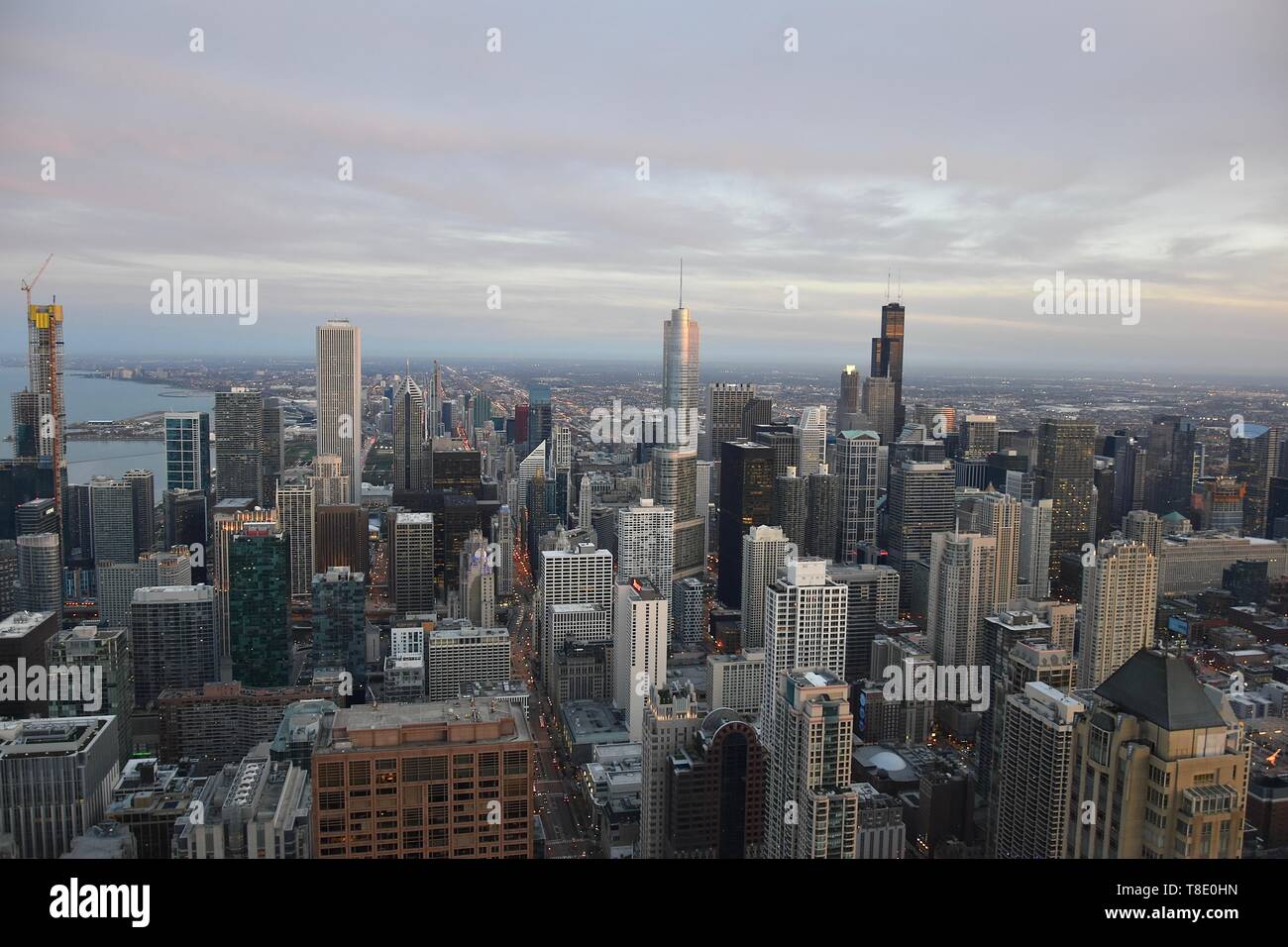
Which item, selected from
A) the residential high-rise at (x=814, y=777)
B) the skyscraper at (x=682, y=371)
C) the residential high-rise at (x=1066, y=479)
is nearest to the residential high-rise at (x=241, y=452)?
the skyscraper at (x=682, y=371)

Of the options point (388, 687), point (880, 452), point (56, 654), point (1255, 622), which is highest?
point (880, 452)

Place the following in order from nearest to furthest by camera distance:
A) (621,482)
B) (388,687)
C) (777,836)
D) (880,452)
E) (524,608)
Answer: (777,836) < (388,687) < (524,608) < (880,452) < (621,482)

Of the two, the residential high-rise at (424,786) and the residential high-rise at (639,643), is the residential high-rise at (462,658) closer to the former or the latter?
the residential high-rise at (639,643)

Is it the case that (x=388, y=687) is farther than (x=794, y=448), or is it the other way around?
(x=794, y=448)
